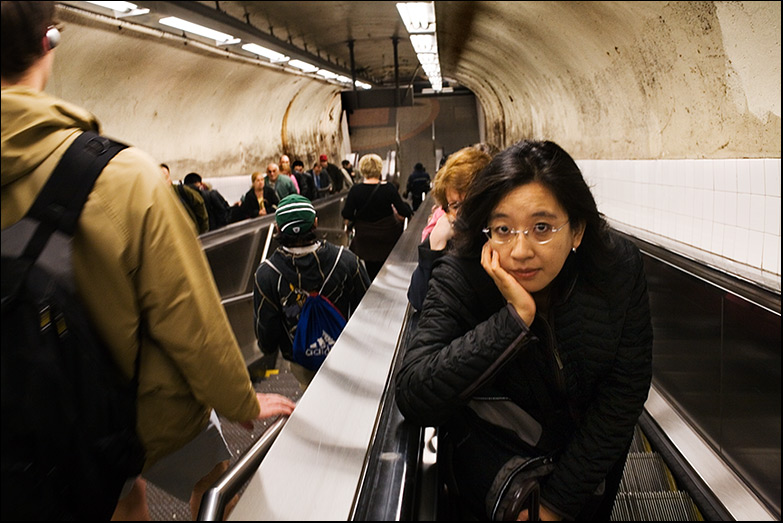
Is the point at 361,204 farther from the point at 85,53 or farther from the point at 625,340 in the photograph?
the point at 625,340

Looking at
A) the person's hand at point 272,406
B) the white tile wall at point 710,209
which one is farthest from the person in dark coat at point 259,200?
the person's hand at point 272,406

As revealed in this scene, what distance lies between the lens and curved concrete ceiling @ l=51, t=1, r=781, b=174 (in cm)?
341

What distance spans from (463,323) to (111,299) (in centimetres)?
90

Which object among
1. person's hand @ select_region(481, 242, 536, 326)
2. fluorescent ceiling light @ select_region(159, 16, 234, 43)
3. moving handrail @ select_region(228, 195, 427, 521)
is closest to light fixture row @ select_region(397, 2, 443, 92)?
fluorescent ceiling light @ select_region(159, 16, 234, 43)

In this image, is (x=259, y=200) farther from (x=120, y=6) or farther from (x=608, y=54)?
(x=608, y=54)

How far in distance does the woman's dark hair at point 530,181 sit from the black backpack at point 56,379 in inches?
37.1

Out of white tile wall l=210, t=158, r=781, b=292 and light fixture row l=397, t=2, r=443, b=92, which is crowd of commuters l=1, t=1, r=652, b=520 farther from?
light fixture row l=397, t=2, r=443, b=92

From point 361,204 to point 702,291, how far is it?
328 cm

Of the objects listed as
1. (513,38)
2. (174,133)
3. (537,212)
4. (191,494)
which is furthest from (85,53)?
(537,212)

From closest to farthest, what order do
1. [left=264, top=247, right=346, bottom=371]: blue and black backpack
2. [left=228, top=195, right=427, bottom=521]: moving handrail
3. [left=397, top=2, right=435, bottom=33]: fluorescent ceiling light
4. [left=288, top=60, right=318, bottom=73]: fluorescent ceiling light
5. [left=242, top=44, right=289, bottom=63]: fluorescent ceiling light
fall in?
[left=228, top=195, right=427, bottom=521]: moving handrail < [left=264, top=247, right=346, bottom=371]: blue and black backpack < [left=397, top=2, right=435, bottom=33]: fluorescent ceiling light < [left=242, top=44, right=289, bottom=63]: fluorescent ceiling light < [left=288, top=60, right=318, bottom=73]: fluorescent ceiling light

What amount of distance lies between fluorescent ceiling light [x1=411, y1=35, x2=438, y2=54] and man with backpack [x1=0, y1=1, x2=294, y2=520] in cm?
653

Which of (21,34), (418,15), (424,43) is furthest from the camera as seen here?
(424,43)

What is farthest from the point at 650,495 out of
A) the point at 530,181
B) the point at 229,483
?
the point at 229,483

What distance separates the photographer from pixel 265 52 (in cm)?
709
